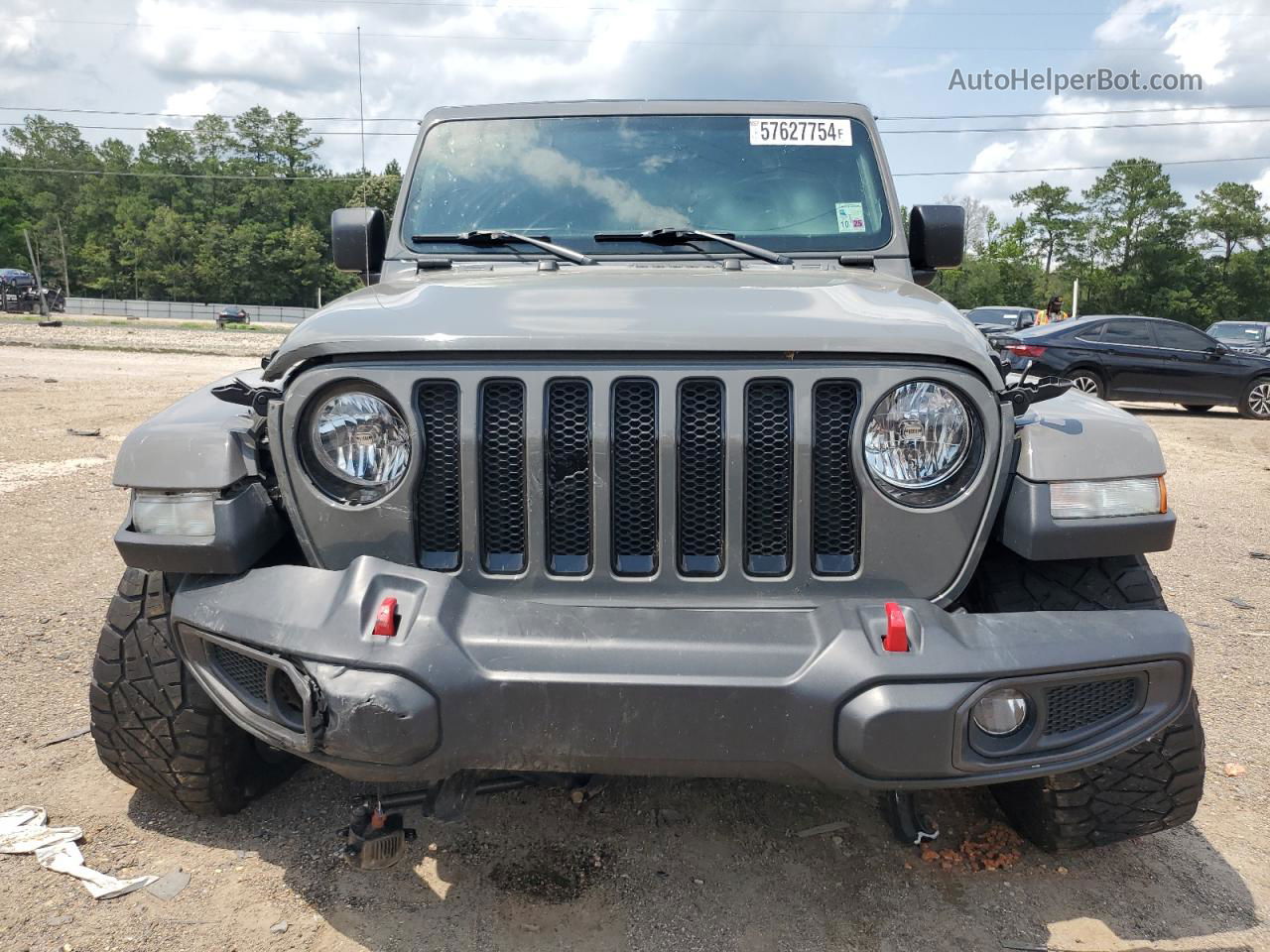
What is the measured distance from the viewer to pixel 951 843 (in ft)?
9.33

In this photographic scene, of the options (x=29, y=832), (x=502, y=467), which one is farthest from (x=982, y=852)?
(x=29, y=832)

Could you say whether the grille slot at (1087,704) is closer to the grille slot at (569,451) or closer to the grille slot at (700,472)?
the grille slot at (700,472)

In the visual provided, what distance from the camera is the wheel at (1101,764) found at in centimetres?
238

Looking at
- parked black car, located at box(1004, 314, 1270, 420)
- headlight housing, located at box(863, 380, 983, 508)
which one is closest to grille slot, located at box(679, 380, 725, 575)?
headlight housing, located at box(863, 380, 983, 508)

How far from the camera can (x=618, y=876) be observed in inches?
104

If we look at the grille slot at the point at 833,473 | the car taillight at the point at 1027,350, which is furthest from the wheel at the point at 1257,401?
the grille slot at the point at 833,473

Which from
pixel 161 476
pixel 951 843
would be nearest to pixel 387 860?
pixel 161 476

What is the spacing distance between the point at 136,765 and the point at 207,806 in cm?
22

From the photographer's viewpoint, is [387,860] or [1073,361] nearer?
[387,860]

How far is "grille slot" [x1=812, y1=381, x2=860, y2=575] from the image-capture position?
2.20 meters

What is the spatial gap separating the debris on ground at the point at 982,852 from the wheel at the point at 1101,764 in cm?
11

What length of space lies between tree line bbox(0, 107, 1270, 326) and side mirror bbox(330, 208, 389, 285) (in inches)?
1909

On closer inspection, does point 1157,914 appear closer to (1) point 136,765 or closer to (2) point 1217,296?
(1) point 136,765

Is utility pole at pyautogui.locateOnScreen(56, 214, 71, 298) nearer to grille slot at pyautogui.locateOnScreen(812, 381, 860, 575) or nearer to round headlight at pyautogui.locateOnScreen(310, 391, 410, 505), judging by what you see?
round headlight at pyautogui.locateOnScreen(310, 391, 410, 505)
